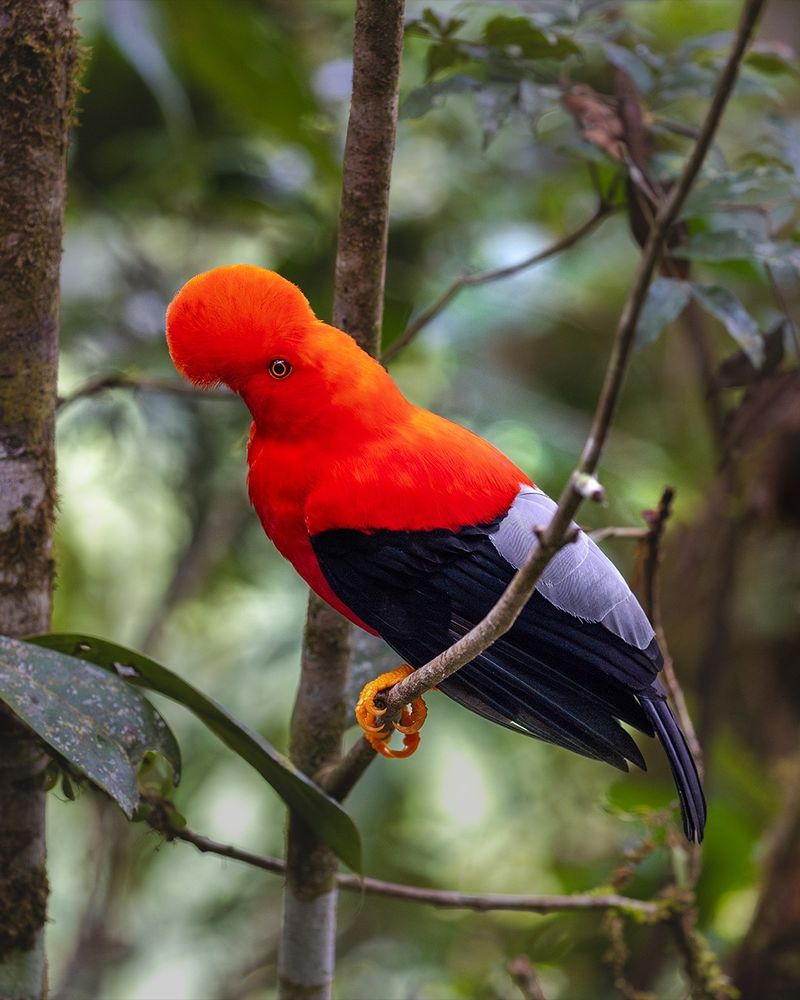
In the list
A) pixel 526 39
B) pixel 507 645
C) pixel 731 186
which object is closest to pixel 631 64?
pixel 526 39

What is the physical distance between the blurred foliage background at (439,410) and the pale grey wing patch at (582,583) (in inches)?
30.6

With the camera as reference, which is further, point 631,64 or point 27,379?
point 631,64

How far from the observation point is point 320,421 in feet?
4.99

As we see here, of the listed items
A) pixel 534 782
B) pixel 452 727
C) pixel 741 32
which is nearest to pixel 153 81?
pixel 452 727

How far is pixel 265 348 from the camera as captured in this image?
4.80ft

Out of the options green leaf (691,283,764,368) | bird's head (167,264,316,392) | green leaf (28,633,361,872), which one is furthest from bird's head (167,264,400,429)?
green leaf (691,283,764,368)

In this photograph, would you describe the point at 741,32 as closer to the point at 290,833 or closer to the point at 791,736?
the point at 290,833

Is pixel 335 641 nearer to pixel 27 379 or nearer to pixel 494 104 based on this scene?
pixel 27 379

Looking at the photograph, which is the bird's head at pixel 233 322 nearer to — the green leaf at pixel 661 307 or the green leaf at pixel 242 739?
the green leaf at pixel 242 739

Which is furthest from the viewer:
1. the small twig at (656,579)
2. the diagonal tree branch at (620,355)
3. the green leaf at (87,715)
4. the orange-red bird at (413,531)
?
the small twig at (656,579)

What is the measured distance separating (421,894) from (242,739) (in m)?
0.39

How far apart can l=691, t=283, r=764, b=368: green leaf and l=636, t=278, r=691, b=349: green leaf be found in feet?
0.10

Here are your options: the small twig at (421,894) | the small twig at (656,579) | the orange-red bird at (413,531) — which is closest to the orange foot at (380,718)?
the orange-red bird at (413,531)

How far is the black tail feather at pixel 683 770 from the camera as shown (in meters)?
1.34
